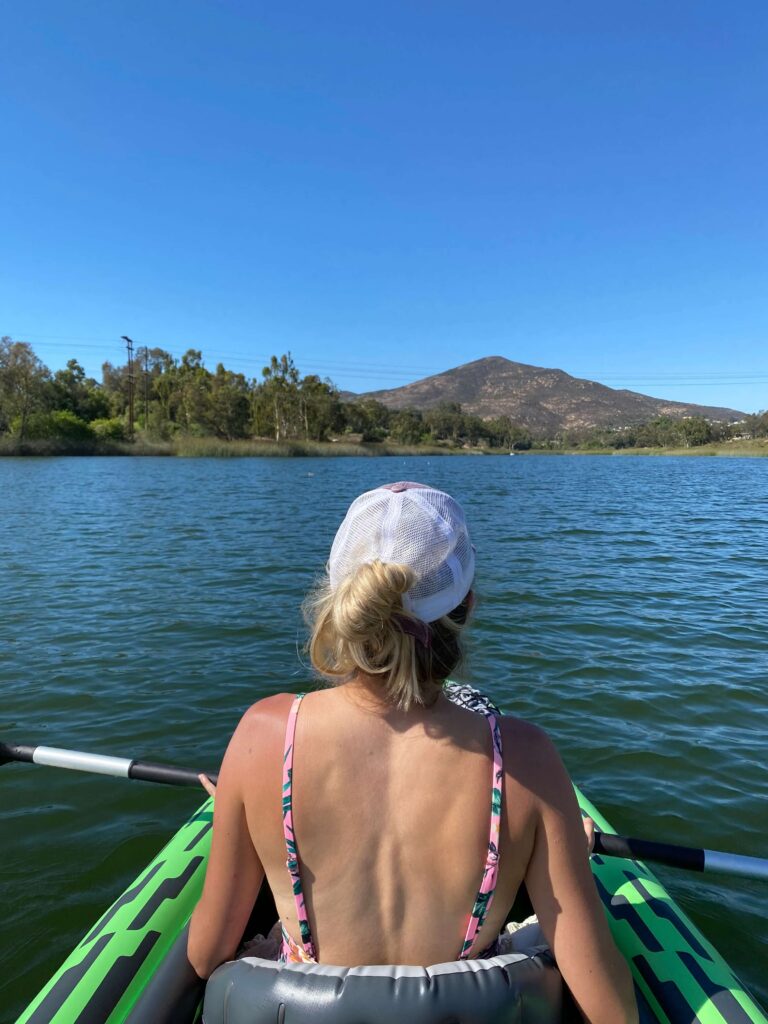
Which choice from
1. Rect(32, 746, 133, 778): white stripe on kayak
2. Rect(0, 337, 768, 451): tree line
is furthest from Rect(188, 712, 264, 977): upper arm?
Rect(0, 337, 768, 451): tree line

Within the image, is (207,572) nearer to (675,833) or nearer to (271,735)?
(675,833)

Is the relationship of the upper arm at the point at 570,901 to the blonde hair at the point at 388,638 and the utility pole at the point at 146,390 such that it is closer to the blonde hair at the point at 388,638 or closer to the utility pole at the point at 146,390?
the blonde hair at the point at 388,638

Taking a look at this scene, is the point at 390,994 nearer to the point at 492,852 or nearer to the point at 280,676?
the point at 492,852

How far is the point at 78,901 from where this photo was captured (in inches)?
158

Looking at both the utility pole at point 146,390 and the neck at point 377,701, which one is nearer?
the neck at point 377,701

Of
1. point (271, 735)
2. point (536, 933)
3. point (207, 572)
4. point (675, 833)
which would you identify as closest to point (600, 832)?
point (536, 933)

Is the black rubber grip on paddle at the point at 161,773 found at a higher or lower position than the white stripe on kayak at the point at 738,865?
higher

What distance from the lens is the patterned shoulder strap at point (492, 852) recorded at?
1501 millimetres

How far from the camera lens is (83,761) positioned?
12.3 feet

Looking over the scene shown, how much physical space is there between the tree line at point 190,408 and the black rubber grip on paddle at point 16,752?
232 ft

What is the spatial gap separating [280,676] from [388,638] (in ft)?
20.7

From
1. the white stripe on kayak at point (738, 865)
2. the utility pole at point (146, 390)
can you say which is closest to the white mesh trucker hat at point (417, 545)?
the white stripe on kayak at point (738, 865)

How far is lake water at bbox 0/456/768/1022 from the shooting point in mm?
4297

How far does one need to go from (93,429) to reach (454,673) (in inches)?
3305
